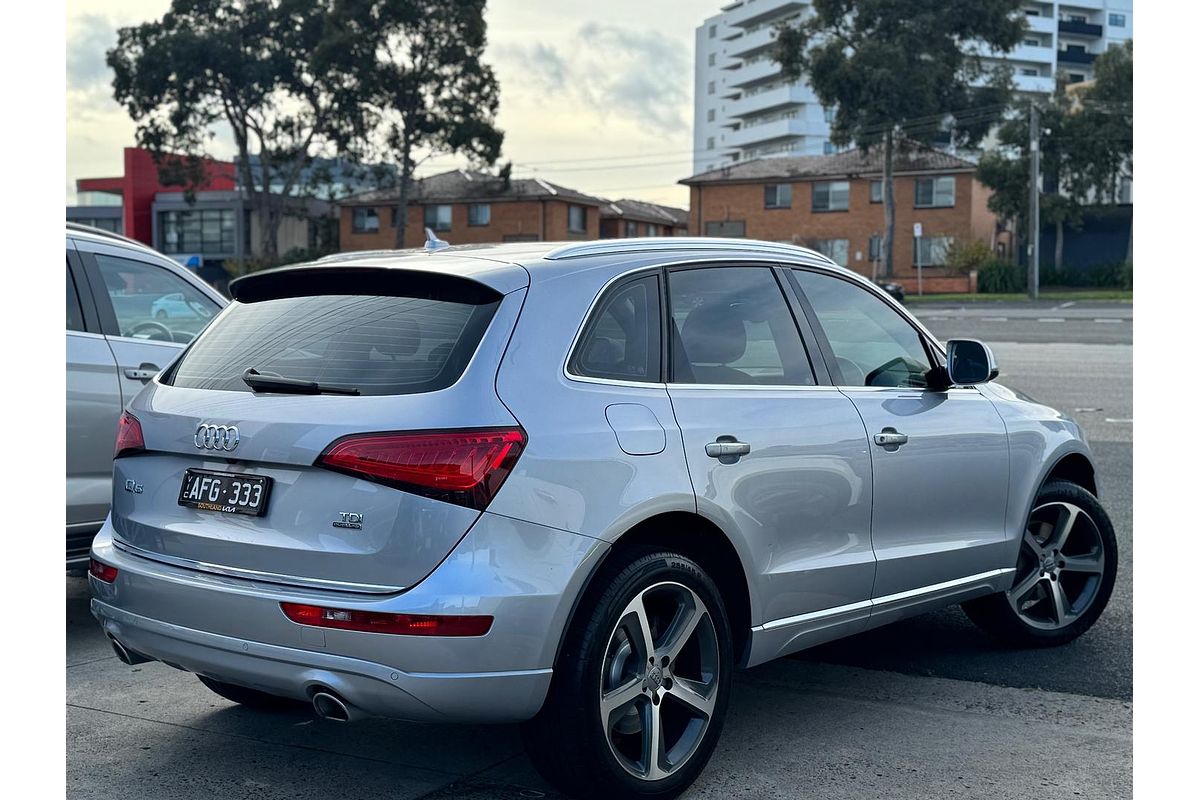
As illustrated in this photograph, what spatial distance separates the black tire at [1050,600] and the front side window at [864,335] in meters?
0.97

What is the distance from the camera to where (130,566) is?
163 inches

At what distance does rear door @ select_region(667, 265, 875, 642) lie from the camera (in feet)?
14.1

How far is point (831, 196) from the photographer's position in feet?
223

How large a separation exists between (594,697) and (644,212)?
84.9m

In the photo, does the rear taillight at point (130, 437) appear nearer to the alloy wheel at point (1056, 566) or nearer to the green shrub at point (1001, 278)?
the alloy wheel at point (1056, 566)

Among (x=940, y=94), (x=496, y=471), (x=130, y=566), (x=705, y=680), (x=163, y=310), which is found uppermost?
(x=940, y=94)

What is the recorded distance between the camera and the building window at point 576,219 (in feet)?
244

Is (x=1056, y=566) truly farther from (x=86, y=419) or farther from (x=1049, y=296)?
(x=1049, y=296)

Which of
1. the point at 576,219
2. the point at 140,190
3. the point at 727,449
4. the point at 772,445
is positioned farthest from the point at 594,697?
the point at 140,190

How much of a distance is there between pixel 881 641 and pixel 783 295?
2011 millimetres

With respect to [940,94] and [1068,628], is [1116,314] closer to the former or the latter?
[940,94]

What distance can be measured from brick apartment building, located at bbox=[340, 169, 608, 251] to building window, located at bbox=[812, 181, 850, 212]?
13.3 meters

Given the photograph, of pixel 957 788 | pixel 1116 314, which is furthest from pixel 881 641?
pixel 1116 314

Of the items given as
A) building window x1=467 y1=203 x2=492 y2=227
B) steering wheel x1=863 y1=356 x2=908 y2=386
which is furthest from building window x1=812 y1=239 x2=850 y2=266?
steering wheel x1=863 y1=356 x2=908 y2=386
